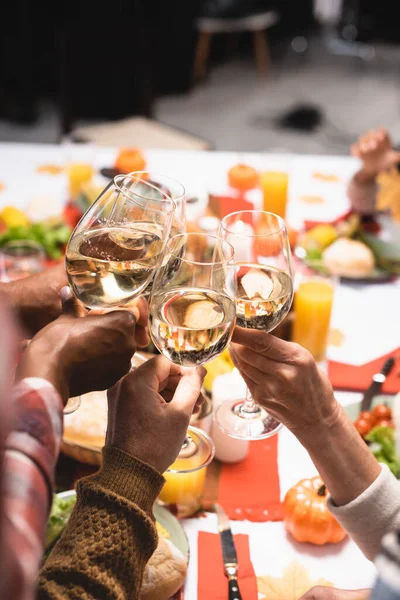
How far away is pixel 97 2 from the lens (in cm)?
499

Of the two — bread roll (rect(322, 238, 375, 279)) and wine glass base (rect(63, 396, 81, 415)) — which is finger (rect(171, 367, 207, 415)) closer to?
wine glass base (rect(63, 396, 81, 415))

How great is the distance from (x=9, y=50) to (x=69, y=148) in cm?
307

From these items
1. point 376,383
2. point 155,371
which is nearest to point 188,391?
point 155,371

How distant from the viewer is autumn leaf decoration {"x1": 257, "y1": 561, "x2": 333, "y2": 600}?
1.10m

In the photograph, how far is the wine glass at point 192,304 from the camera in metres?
0.92

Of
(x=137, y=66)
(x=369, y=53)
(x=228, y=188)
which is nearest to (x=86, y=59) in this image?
(x=137, y=66)

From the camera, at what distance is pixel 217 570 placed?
112 cm

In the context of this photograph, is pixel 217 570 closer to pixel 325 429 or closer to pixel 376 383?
pixel 325 429

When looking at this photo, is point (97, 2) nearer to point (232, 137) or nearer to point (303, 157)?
point (232, 137)

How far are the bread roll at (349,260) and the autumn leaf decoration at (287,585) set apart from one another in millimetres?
980

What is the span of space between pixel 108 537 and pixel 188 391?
22cm

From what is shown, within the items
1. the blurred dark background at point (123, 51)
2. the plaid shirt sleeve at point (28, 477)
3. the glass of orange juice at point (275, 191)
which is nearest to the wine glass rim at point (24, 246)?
the glass of orange juice at point (275, 191)

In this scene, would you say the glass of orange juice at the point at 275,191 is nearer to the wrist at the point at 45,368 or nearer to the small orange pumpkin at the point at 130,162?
the small orange pumpkin at the point at 130,162

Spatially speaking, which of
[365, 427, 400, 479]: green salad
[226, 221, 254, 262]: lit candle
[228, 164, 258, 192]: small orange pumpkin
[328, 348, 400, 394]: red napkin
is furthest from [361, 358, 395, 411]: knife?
[228, 164, 258, 192]: small orange pumpkin
